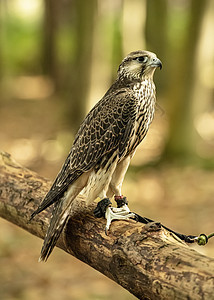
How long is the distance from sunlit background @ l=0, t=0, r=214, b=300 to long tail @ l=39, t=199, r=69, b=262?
941mm

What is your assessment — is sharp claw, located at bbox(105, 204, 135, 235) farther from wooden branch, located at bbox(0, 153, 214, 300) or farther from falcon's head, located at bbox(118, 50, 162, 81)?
falcon's head, located at bbox(118, 50, 162, 81)

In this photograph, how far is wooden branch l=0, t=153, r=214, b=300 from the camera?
86.4 inches

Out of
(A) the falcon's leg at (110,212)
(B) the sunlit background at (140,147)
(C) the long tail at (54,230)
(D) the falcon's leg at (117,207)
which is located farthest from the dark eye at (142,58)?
(C) the long tail at (54,230)

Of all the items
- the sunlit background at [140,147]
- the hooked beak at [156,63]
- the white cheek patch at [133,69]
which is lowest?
the sunlit background at [140,147]

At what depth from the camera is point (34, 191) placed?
3.38 metres

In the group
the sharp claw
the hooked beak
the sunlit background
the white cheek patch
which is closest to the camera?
the sharp claw

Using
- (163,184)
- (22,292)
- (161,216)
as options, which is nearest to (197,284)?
(22,292)

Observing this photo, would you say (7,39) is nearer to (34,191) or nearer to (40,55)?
(40,55)

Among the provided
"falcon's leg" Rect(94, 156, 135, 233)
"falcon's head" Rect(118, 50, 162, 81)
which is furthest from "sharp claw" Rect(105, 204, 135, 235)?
"falcon's head" Rect(118, 50, 162, 81)

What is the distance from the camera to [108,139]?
3082 millimetres

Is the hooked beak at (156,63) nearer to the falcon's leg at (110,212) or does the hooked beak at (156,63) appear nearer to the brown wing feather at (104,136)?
the brown wing feather at (104,136)

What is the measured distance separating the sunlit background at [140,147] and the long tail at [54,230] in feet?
3.09

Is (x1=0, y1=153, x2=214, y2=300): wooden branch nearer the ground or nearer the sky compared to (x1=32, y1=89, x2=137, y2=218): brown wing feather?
nearer the ground

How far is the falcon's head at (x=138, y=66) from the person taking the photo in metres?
3.12
